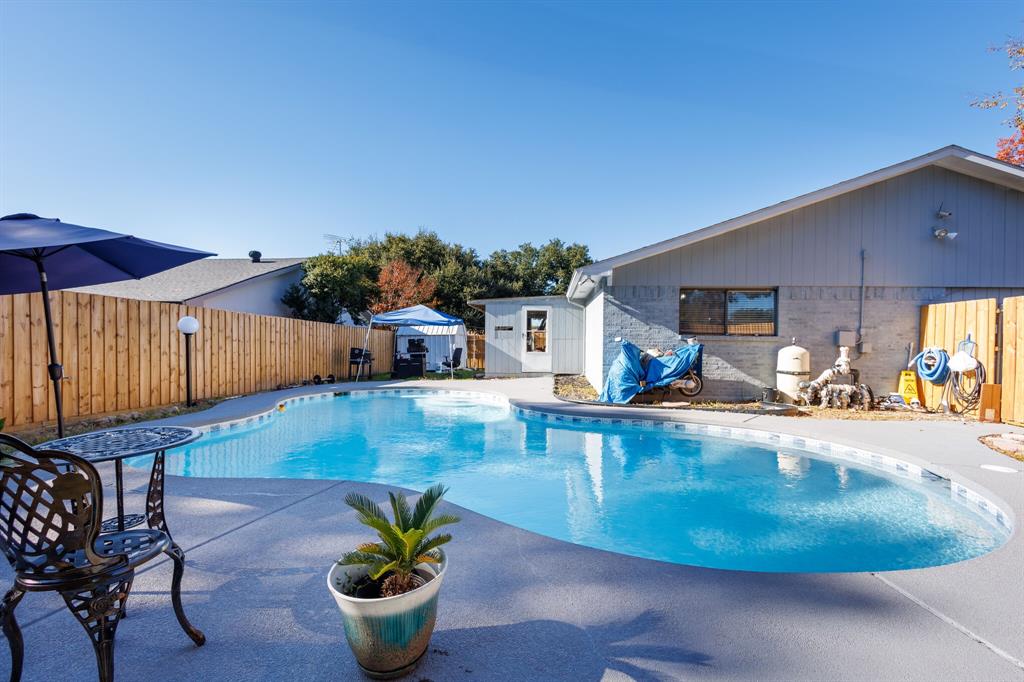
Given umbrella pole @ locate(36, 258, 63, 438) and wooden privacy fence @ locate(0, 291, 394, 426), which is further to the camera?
wooden privacy fence @ locate(0, 291, 394, 426)

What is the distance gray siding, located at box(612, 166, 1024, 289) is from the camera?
9133 millimetres

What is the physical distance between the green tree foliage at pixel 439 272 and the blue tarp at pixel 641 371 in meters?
12.2

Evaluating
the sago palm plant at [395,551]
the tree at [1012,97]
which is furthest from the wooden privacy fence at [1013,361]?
the sago palm plant at [395,551]

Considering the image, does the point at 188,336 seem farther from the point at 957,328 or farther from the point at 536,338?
the point at 957,328

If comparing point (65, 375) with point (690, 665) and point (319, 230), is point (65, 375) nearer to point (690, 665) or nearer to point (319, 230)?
point (690, 665)

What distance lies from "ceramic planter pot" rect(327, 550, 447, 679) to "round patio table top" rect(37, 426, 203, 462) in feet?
3.83

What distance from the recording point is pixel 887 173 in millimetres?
8766

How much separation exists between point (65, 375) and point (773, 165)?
1494 centimetres

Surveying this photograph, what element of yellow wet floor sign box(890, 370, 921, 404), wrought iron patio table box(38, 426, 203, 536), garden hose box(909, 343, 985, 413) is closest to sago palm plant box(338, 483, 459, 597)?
wrought iron patio table box(38, 426, 203, 536)

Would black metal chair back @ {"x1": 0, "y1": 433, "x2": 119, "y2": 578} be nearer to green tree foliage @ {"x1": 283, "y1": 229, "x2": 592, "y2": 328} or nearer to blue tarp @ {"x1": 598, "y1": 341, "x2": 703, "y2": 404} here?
blue tarp @ {"x1": 598, "y1": 341, "x2": 703, "y2": 404}

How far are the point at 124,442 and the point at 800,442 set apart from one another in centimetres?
734

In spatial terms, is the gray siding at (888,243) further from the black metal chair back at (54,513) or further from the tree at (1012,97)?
the black metal chair back at (54,513)

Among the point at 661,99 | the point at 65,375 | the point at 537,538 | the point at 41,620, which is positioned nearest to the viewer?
the point at 41,620

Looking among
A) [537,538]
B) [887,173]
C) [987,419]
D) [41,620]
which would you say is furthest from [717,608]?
[887,173]
